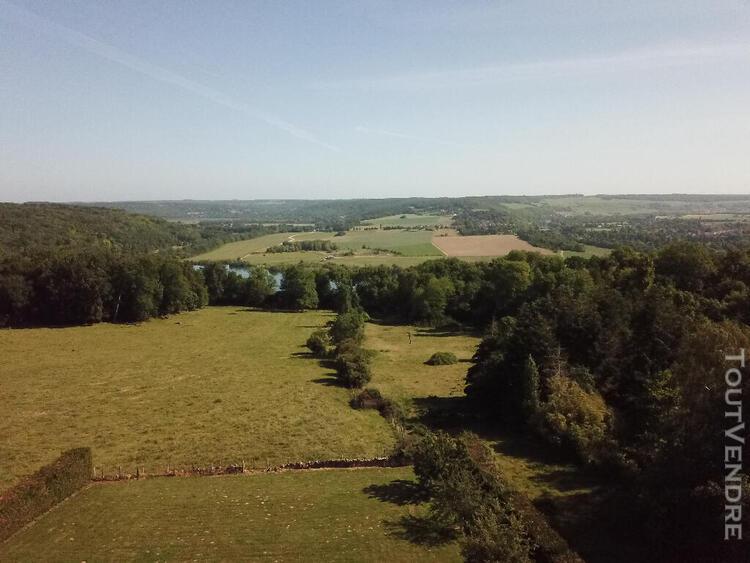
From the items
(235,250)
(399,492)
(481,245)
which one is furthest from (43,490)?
(235,250)

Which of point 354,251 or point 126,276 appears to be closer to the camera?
point 126,276

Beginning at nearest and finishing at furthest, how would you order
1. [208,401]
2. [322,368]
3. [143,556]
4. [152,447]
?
[143,556] → [152,447] → [208,401] → [322,368]

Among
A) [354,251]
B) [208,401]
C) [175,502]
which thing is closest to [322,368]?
[208,401]

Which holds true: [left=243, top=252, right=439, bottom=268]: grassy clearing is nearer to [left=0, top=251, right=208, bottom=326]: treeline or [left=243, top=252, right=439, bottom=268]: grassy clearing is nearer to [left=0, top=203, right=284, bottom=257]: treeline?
[left=0, top=203, right=284, bottom=257]: treeline

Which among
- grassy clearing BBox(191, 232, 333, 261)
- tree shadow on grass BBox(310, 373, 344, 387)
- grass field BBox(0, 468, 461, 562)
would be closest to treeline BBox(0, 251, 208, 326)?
tree shadow on grass BBox(310, 373, 344, 387)

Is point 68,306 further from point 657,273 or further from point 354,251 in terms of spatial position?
point 354,251

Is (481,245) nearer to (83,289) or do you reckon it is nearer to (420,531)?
(83,289)

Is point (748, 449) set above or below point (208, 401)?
above

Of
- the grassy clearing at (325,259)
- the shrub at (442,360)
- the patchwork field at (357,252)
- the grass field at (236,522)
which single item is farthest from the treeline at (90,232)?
the grass field at (236,522)
